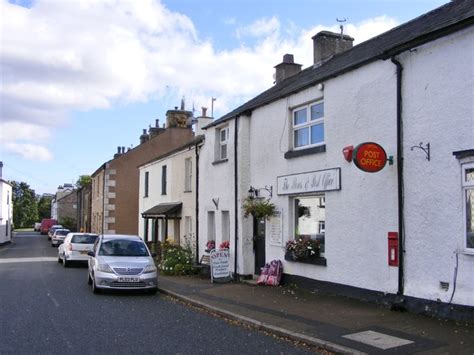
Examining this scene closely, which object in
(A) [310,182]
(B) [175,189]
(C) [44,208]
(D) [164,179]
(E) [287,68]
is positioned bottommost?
(A) [310,182]

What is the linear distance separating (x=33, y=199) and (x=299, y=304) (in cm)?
10996

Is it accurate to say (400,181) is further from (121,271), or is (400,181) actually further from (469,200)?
(121,271)

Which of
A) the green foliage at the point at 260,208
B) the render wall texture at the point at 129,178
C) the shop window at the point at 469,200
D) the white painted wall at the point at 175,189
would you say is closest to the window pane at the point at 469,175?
the shop window at the point at 469,200

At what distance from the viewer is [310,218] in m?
13.1

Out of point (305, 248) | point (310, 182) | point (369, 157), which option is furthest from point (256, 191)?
point (369, 157)

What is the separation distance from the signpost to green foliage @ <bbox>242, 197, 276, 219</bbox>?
71.2 inches

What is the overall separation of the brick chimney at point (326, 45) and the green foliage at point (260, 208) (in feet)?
19.0

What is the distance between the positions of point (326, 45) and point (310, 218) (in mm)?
7330

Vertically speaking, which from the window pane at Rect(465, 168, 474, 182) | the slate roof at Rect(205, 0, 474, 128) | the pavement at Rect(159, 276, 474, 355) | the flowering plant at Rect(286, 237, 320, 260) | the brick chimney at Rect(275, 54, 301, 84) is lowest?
the pavement at Rect(159, 276, 474, 355)

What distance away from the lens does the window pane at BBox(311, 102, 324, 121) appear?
12836 mm

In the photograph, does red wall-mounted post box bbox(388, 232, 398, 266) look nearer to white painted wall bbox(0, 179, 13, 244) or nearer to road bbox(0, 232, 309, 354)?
road bbox(0, 232, 309, 354)

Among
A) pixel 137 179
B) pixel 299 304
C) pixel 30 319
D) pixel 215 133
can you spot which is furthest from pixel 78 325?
pixel 137 179

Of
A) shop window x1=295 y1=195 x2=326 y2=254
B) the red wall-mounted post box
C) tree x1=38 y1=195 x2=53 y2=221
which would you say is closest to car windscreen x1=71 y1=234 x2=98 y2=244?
shop window x1=295 y1=195 x2=326 y2=254

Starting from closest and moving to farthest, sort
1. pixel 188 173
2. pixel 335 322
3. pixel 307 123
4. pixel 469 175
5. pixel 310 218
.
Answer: pixel 469 175 → pixel 335 322 → pixel 310 218 → pixel 307 123 → pixel 188 173
